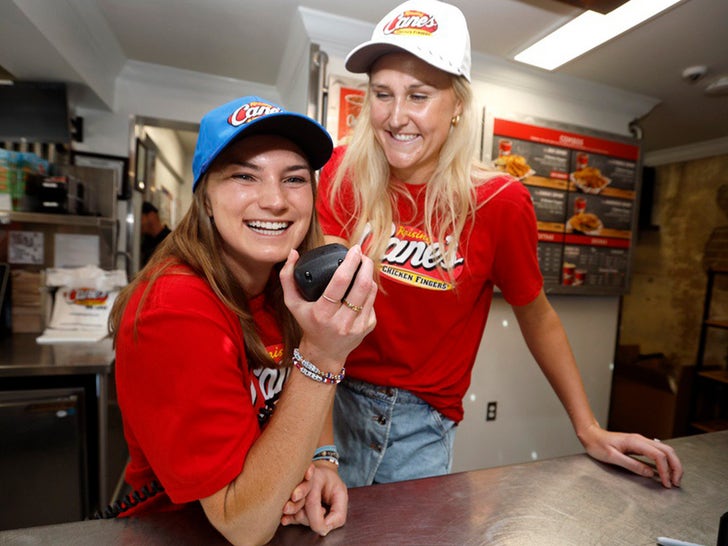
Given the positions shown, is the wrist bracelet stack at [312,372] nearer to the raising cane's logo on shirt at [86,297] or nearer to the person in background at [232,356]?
the person in background at [232,356]

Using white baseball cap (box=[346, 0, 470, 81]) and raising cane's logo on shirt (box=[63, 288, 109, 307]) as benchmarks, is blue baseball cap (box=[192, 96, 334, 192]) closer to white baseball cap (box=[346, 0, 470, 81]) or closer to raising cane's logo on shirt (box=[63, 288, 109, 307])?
white baseball cap (box=[346, 0, 470, 81])

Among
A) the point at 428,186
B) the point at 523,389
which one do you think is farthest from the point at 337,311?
the point at 523,389

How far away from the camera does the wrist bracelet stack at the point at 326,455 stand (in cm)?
89

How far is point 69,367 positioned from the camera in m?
1.83

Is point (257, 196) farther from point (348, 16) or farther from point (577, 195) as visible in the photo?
point (577, 195)

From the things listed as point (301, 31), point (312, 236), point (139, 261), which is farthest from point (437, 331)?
point (139, 261)

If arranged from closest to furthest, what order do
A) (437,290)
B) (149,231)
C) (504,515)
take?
(504,515)
(437,290)
(149,231)

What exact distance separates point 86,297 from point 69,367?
2.19 feet

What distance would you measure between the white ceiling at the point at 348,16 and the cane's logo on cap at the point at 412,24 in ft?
4.02

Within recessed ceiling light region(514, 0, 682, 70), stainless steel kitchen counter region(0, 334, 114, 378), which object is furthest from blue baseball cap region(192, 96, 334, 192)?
recessed ceiling light region(514, 0, 682, 70)

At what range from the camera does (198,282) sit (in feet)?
2.36

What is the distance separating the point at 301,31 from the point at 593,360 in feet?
10.4

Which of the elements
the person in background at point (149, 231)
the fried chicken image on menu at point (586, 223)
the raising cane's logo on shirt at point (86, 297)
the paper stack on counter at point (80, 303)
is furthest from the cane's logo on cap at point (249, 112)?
the person in background at point (149, 231)

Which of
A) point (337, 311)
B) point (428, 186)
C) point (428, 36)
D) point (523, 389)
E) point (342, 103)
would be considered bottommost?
point (523, 389)
